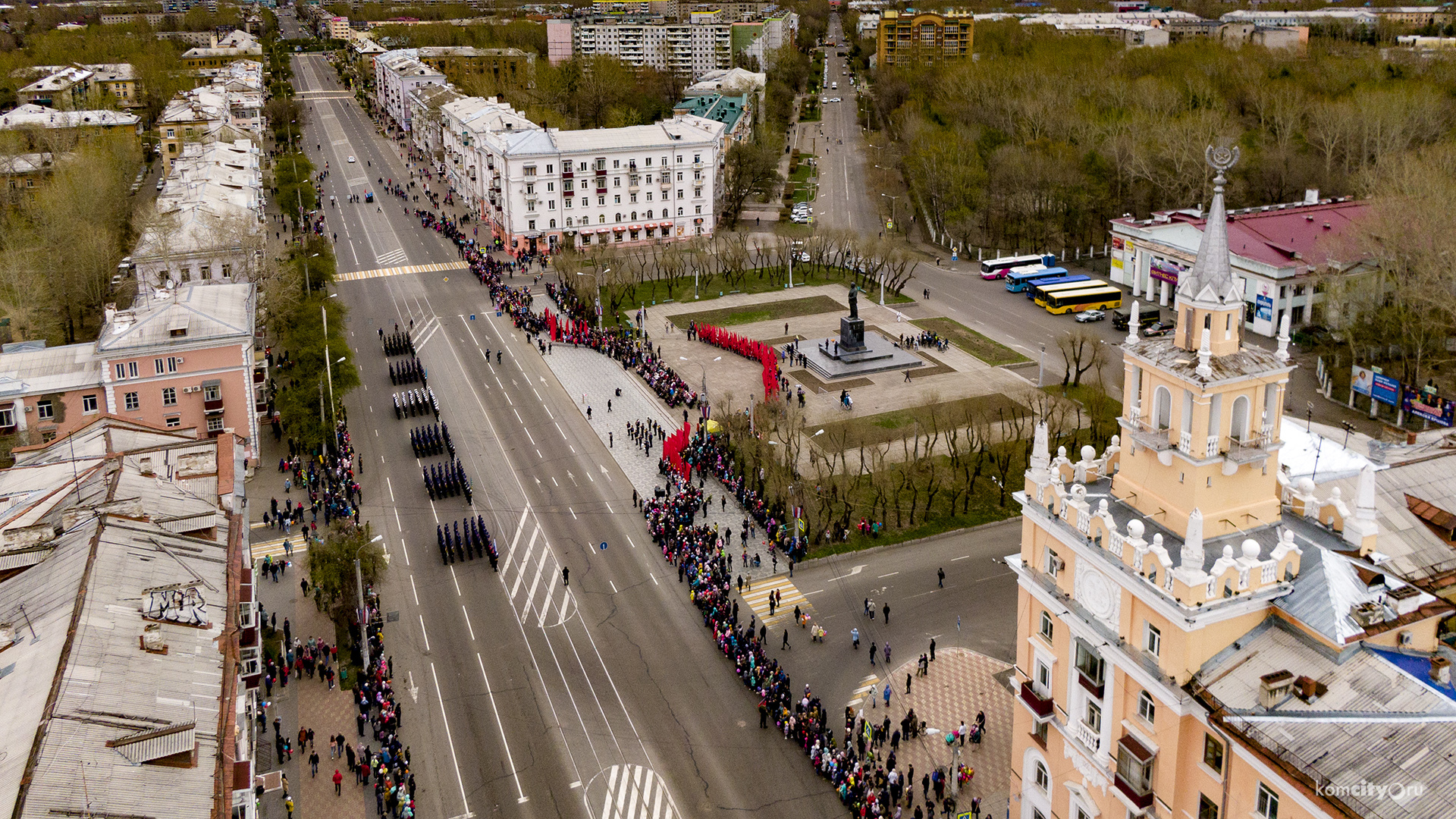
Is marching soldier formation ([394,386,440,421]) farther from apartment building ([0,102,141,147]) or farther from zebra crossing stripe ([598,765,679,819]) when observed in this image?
apartment building ([0,102,141,147])

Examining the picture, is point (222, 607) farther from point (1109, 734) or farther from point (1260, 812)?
point (1260, 812)

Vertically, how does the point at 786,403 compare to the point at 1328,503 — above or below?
below

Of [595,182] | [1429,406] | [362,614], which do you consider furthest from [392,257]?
[1429,406]

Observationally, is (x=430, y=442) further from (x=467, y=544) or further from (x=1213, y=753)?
(x=1213, y=753)

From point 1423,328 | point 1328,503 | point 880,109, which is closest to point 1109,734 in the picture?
point 1328,503

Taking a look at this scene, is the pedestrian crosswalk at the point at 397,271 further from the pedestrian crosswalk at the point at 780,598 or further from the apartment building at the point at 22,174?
the pedestrian crosswalk at the point at 780,598

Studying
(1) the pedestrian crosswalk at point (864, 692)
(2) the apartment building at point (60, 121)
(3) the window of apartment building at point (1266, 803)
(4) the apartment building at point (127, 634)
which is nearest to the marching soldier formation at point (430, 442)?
(4) the apartment building at point (127, 634)

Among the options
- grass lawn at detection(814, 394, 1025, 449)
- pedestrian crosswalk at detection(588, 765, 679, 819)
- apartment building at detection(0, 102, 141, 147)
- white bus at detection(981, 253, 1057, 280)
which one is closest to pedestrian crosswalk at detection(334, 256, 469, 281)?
white bus at detection(981, 253, 1057, 280)
